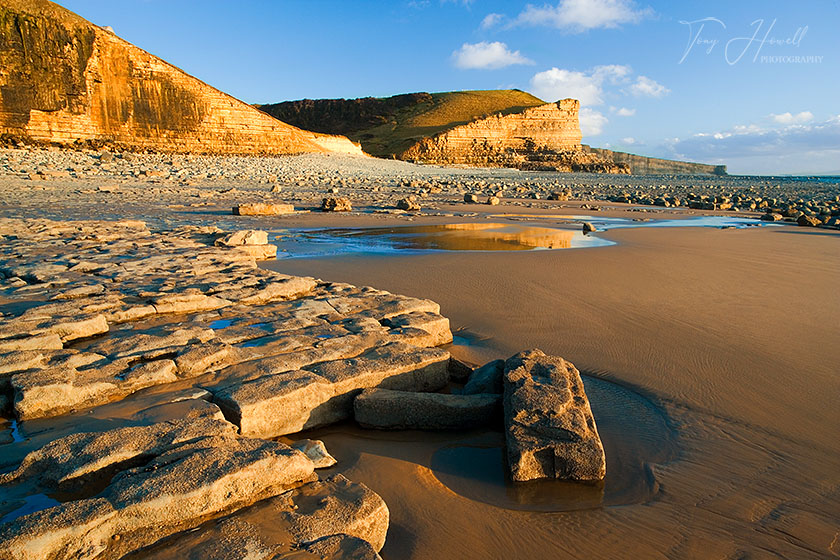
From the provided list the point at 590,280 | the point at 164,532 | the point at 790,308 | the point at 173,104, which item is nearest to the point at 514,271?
the point at 590,280

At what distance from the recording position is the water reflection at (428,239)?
7039 millimetres

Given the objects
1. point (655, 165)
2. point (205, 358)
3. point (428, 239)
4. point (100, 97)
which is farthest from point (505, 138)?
point (205, 358)

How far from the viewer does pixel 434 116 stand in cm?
5703

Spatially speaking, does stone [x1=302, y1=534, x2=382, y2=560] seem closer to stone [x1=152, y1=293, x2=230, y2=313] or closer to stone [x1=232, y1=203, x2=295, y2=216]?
stone [x1=152, y1=293, x2=230, y2=313]

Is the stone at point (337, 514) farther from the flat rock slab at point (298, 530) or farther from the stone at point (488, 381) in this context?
the stone at point (488, 381)

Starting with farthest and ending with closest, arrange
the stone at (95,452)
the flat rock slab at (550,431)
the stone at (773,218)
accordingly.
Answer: the stone at (773,218), the flat rock slab at (550,431), the stone at (95,452)

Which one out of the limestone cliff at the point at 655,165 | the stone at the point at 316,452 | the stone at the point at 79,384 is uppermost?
the limestone cliff at the point at 655,165

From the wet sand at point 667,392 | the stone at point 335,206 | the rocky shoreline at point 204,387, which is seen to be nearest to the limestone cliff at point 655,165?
the stone at point 335,206

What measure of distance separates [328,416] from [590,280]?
3394 millimetres

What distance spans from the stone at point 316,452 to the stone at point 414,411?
33cm

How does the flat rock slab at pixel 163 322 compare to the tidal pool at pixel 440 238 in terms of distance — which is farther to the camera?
the tidal pool at pixel 440 238

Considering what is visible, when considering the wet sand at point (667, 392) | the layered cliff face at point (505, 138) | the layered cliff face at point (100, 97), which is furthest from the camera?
the layered cliff face at point (505, 138)

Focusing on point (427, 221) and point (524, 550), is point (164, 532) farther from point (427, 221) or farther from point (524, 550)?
point (427, 221)

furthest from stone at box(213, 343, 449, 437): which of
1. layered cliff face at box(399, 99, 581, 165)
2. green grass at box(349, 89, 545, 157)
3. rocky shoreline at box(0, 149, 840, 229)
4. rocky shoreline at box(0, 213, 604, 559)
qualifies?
green grass at box(349, 89, 545, 157)
